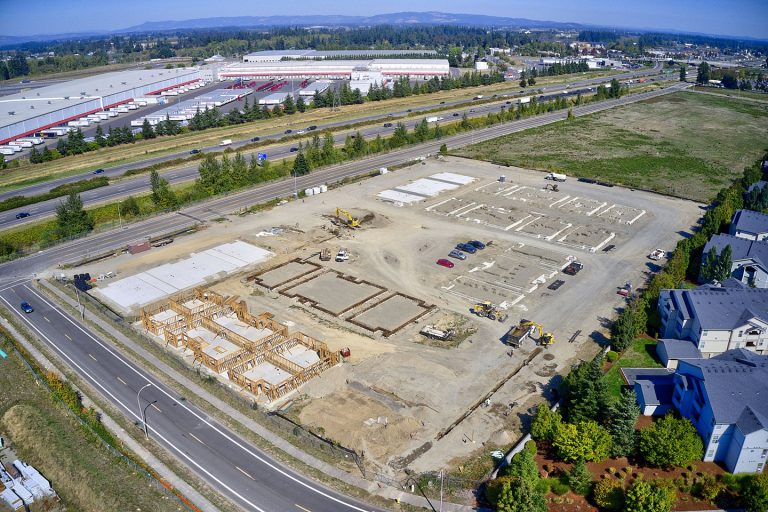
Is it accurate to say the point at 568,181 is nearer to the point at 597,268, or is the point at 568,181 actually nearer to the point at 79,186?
the point at 597,268

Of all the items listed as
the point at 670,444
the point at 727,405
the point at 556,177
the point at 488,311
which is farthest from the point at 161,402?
the point at 556,177

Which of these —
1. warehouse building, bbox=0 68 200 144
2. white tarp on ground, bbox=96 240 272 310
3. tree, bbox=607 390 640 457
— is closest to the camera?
tree, bbox=607 390 640 457

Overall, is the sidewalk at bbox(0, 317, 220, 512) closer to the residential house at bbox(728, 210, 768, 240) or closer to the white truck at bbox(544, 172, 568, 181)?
the residential house at bbox(728, 210, 768, 240)

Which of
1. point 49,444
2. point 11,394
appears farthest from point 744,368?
point 11,394

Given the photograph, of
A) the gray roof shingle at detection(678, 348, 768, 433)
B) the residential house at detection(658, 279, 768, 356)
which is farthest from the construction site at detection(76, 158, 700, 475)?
the gray roof shingle at detection(678, 348, 768, 433)

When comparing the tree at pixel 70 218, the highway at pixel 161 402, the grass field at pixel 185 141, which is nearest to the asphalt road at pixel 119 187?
the grass field at pixel 185 141

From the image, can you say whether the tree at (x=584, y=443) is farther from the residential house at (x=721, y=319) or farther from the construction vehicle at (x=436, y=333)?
the residential house at (x=721, y=319)

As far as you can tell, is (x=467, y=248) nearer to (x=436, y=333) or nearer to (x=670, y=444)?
(x=436, y=333)
